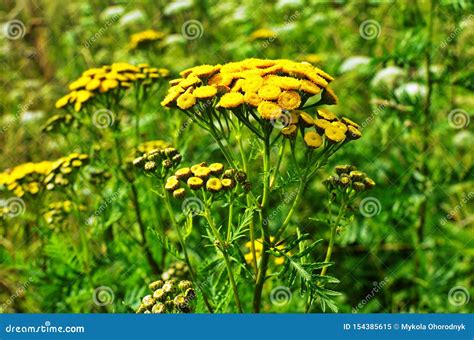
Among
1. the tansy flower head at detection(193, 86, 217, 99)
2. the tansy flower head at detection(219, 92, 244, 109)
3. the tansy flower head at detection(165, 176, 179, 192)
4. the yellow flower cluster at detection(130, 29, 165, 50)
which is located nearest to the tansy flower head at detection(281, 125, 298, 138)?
the tansy flower head at detection(219, 92, 244, 109)

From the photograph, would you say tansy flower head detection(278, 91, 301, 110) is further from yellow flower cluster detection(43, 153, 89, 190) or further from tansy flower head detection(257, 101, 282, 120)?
yellow flower cluster detection(43, 153, 89, 190)

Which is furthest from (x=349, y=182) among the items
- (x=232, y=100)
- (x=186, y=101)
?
(x=186, y=101)

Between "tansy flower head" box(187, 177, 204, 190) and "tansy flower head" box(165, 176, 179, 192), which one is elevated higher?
"tansy flower head" box(187, 177, 204, 190)

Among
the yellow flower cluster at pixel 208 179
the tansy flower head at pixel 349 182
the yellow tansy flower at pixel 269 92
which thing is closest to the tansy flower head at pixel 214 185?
the yellow flower cluster at pixel 208 179

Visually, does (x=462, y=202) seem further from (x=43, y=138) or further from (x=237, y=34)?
(x=43, y=138)

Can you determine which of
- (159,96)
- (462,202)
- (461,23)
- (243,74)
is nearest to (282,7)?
(159,96)

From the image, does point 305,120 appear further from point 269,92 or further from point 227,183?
point 227,183
